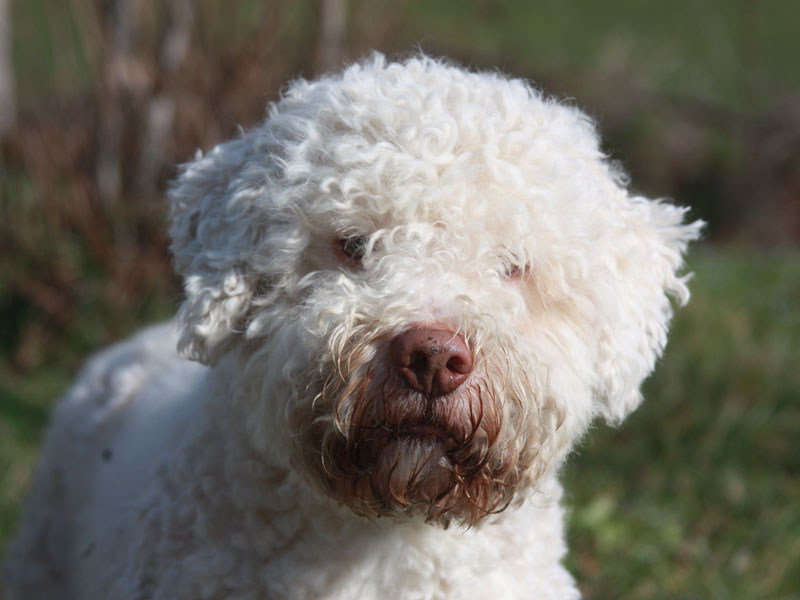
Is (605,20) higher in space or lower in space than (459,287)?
lower

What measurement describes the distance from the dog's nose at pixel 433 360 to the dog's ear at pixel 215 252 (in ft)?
1.70

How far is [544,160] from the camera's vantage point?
226 centimetres

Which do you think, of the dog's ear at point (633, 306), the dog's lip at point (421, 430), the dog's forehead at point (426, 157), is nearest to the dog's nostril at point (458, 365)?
the dog's lip at point (421, 430)

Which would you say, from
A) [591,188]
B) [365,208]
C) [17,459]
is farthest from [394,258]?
[17,459]

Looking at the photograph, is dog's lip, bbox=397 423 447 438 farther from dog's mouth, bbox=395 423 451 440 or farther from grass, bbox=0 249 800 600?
grass, bbox=0 249 800 600

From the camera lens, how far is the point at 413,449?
2018mm

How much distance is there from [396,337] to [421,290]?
0.47ft

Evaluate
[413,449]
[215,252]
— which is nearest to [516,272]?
[413,449]

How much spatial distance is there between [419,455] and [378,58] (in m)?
1.12

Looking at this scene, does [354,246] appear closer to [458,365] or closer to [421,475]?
[458,365]

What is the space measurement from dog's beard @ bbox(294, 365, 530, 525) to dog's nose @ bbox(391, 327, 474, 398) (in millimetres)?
22

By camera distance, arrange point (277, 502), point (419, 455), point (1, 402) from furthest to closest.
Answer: point (1, 402), point (277, 502), point (419, 455)

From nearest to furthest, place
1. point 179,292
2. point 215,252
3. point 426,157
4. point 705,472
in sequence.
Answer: point 426,157 → point 215,252 → point 705,472 → point 179,292

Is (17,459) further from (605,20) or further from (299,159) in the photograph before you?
(605,20)
